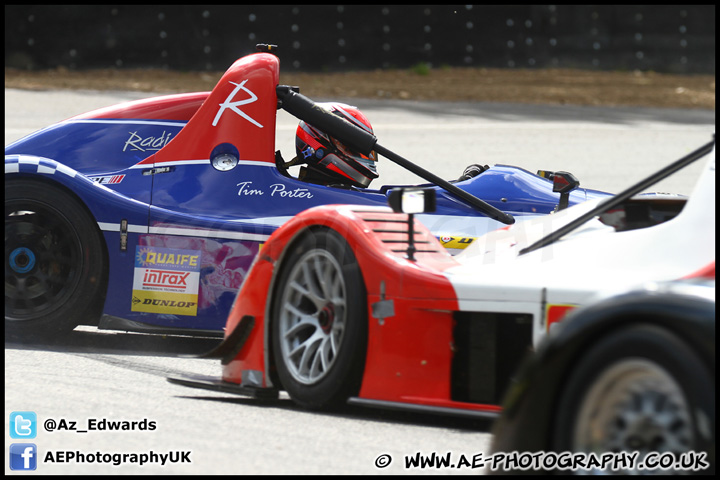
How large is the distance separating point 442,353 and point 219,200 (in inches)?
101

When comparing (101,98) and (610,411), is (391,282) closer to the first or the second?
(610,411)

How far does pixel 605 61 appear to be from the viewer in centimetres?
2523

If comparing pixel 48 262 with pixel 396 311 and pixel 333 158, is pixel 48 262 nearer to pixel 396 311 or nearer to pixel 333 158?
pixel 333 158

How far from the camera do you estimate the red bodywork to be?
164 inches

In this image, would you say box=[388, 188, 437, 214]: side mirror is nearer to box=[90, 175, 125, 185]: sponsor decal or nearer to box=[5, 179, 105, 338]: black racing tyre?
box=[5, 179, 105, 338]: black racing tyre

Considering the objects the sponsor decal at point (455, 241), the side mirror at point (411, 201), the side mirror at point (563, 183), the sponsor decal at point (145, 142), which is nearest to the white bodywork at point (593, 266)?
the side mirror at point (411, 201)

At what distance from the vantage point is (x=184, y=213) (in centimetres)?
628

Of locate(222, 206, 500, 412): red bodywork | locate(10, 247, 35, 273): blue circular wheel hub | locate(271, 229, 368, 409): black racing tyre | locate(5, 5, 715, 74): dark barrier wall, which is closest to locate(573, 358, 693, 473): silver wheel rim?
locate(222, 206, 500, 412): red bodywork

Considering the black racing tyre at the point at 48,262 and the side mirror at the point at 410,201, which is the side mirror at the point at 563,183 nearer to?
the side mirror at the point at 410,201

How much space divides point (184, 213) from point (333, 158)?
3.43 ft

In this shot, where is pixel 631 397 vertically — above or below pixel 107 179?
below

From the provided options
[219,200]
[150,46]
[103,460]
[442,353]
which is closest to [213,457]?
[103,460]

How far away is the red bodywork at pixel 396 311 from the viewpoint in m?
4.18

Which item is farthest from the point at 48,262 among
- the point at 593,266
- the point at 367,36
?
the point at 367,36
